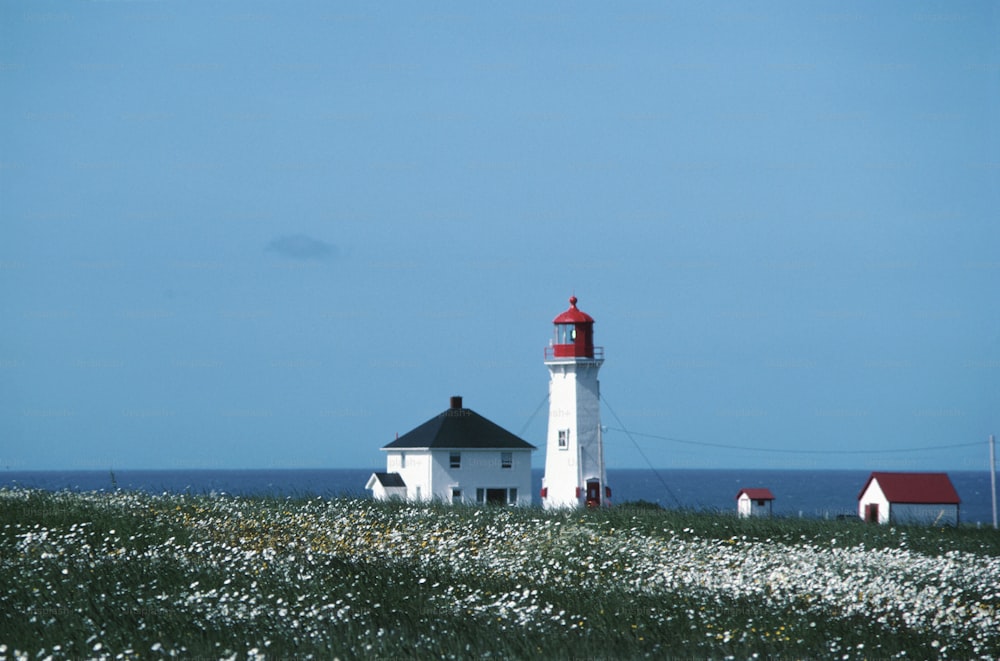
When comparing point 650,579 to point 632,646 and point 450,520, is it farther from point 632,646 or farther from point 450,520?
point 450,520

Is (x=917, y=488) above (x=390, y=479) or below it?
below

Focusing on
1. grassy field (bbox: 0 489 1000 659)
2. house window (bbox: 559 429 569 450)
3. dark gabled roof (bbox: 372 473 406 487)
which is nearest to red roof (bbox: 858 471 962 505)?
house window (bbox: 559 429 569 450)

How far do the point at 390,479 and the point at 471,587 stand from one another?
33.0 metres

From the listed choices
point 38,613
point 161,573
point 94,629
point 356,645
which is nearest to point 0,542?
point 161,573

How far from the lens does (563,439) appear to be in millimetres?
43750

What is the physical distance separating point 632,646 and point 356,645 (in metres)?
3.46

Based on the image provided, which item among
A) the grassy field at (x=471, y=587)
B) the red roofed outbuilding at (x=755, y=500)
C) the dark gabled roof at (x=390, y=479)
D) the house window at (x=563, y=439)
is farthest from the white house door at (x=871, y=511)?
the grassy field at (x=471, y=587)

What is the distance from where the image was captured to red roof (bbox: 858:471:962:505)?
4547cm

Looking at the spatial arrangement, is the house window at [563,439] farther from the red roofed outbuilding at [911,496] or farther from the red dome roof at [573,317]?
the red roofed outbuilding at [911,496]

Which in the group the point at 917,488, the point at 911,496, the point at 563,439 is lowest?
the point at 911,496

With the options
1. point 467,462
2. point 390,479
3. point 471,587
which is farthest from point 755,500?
point 471,587

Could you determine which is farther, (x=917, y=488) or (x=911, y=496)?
(x=917, y=488)

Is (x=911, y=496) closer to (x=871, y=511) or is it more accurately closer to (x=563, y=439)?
(x=871, y=511)

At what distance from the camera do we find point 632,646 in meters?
14.1
